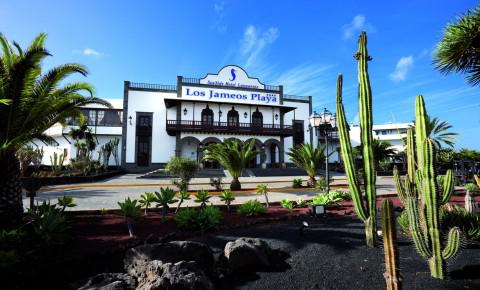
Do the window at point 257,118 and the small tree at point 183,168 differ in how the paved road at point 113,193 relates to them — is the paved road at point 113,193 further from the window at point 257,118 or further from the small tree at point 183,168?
the window at point 257,118

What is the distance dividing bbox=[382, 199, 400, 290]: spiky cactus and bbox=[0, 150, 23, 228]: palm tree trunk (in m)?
6.29

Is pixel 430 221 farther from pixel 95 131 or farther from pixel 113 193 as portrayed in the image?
pixel 95 131

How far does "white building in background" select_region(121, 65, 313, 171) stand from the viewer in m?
27.7

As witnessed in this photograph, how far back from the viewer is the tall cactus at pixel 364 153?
3992mm

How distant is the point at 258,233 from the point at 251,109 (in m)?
26.4

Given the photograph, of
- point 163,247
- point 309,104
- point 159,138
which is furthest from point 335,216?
point 309,104

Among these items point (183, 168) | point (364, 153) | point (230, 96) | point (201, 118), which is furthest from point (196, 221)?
point (230, 96)

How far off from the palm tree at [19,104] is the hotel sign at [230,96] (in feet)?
76.2

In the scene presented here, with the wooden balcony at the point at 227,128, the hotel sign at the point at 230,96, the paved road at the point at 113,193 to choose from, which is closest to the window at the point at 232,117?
the wooden balcony at the point at 227,128

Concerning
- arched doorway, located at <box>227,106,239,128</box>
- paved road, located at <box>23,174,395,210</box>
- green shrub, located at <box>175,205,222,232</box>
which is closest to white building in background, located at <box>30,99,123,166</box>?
arched doorway, located at <box>227,106,239,128</box>

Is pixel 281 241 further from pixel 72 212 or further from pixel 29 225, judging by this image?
pixel 72 212

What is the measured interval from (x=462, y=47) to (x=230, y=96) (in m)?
24.9

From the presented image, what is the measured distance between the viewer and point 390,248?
7.80 ft

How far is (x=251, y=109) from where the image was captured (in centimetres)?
3072
